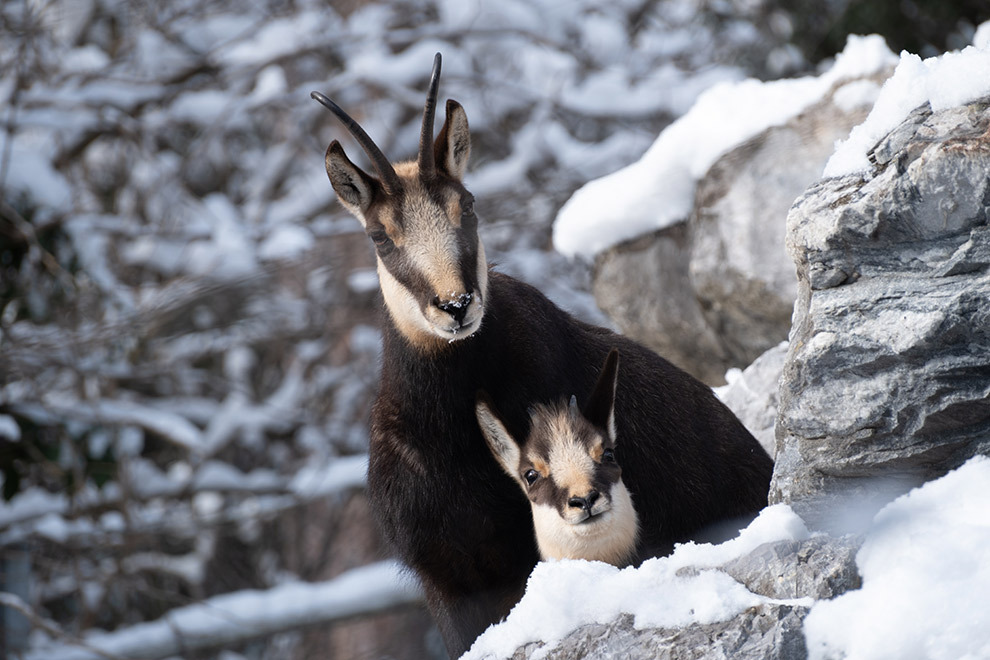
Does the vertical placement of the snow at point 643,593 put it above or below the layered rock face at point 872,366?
below

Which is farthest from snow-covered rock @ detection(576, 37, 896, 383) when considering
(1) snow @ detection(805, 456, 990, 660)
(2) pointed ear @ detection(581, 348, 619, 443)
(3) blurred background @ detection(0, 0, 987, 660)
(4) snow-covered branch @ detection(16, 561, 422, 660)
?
(4) snow-covered branch @ detection(16, 561, 422, 660)

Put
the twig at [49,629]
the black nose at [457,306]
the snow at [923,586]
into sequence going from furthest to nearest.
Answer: the twig at [49,629] → the black nose at [457,306] → the snow at [923,586]

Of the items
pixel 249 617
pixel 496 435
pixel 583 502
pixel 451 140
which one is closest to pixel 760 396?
pixel 496 435

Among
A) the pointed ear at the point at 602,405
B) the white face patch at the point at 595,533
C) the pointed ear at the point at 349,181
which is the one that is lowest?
the white face patch at the point at 595,533

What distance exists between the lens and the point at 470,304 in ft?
11.6

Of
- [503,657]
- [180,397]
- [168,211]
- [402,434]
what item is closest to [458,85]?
[168,211]

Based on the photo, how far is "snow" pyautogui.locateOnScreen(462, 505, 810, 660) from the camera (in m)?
3.02

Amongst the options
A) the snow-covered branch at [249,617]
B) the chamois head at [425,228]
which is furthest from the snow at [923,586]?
the snow-covered branch at [249,617]

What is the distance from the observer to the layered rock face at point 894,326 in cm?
296

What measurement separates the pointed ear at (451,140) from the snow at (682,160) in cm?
261

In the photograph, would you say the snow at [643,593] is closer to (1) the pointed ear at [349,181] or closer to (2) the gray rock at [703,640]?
(2) the gray rock at [703,640]

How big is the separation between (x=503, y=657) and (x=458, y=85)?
9.55 metres

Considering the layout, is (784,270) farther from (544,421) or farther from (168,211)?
(168,211)

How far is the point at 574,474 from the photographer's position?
11.9 ft
